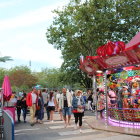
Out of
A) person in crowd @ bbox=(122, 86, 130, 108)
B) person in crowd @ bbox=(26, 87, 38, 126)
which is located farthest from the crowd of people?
person in crowd @ bbox=(122, 86, 130, 108)

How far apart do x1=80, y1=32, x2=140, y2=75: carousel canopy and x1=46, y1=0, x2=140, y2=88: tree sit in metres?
14.0

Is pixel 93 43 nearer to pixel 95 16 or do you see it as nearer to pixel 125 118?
pixel 95 16

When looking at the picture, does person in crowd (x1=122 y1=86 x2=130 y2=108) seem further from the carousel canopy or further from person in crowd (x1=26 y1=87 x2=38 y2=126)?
person in crowd (x1=26 y1=87 x2=38 y2=126)

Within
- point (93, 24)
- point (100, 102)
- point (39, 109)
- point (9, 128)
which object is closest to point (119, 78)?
point (100, 102)

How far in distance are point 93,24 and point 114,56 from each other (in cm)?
1609

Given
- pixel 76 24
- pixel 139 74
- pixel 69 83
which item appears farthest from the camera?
pixel 69 83

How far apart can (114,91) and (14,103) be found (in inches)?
203

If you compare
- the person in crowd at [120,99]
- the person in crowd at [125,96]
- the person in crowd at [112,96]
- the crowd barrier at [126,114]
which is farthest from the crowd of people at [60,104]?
the person in crowd at [125,96]

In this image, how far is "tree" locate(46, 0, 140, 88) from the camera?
2783cm

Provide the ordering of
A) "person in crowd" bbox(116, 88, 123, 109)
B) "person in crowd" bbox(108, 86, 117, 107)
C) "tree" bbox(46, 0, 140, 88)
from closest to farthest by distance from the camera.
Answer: "person in crowd" bbox(116, 88, 123, 109) < "person in crowd" bbox(108, 86, 117, 107) < "tree" bbox(46, 0, 140, 88)

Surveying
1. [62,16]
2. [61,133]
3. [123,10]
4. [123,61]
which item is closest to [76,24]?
[62,16]

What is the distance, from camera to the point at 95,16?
1086 inches

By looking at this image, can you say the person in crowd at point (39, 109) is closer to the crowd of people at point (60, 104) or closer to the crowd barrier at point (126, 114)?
→ the crowd of people at point (60, 104)

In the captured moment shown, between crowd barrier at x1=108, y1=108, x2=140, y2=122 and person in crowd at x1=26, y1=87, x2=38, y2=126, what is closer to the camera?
crowd barrier at x1=108, y1=108, x2=140, y2=122
